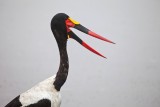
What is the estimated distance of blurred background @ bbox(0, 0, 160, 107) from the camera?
6.92 metres

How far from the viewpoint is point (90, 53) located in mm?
9531

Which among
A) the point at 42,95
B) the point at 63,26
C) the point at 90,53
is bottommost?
the point at 90,53

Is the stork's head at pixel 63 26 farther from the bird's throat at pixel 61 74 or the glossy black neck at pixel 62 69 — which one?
the bird's throat at pixel 61 74

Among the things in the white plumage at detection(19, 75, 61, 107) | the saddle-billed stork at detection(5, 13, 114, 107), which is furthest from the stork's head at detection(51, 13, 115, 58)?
the white plumage at detection(19, 75, 61, 107)

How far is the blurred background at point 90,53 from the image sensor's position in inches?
273

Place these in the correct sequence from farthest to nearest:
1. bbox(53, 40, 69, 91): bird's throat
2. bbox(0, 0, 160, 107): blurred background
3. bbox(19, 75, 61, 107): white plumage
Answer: bbox(0, 0, 160, 107): blurred background → bbox(53, 40, 69, 91): bird's throat → bbox(19, 75, 61, 107): white plumage

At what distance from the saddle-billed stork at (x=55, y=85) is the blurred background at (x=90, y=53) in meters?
3.26

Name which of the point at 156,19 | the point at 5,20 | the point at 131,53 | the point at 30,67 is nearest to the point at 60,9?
the point at 5,20

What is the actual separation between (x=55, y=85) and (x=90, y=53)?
6398mm

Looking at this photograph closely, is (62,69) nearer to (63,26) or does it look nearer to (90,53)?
(63,26)

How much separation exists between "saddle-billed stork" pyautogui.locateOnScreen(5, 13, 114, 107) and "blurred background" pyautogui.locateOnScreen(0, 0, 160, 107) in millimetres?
3258

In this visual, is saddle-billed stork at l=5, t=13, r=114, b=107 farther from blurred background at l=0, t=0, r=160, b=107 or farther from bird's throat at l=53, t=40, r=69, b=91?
blurred background at l=0, t=0, r=160, b=107

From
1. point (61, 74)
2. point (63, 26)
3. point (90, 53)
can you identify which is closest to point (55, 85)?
point (61, 74)

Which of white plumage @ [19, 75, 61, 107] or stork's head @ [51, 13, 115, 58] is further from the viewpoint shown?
stork's head @ [51, 13, 115, 58]
